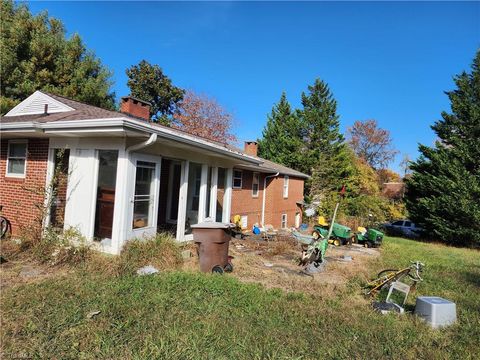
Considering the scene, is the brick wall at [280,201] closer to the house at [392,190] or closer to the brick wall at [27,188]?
the brick wall at [27,188]

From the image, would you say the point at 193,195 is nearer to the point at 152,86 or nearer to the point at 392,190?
the point at 152,86

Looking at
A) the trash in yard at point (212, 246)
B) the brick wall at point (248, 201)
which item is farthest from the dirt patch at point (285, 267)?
the brick wall at point (248, 201)

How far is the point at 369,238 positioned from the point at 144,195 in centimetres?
986

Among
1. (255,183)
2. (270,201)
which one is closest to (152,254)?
(255,183)

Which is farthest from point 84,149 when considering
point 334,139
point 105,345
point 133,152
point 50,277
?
point 334,139

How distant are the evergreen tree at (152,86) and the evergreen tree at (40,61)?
33.4 ft

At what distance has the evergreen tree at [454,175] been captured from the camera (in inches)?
674

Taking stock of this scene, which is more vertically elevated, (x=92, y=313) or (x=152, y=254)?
(x=152, y=254)

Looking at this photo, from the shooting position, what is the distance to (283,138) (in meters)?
26.4

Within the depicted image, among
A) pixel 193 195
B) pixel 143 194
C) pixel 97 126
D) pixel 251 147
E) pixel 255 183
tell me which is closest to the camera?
pixel 97 126

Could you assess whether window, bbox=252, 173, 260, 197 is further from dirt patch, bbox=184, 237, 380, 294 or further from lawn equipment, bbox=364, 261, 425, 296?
lawn equipment, bbox=364, 261, 425, 296

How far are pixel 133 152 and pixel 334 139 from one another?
22.0 metres

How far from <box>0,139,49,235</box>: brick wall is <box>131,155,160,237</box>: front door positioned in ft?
8.08

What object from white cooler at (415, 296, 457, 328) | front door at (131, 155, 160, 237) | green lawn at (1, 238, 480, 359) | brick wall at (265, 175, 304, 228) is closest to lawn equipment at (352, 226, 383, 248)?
brick wall at (265, 175, 304, 228)
